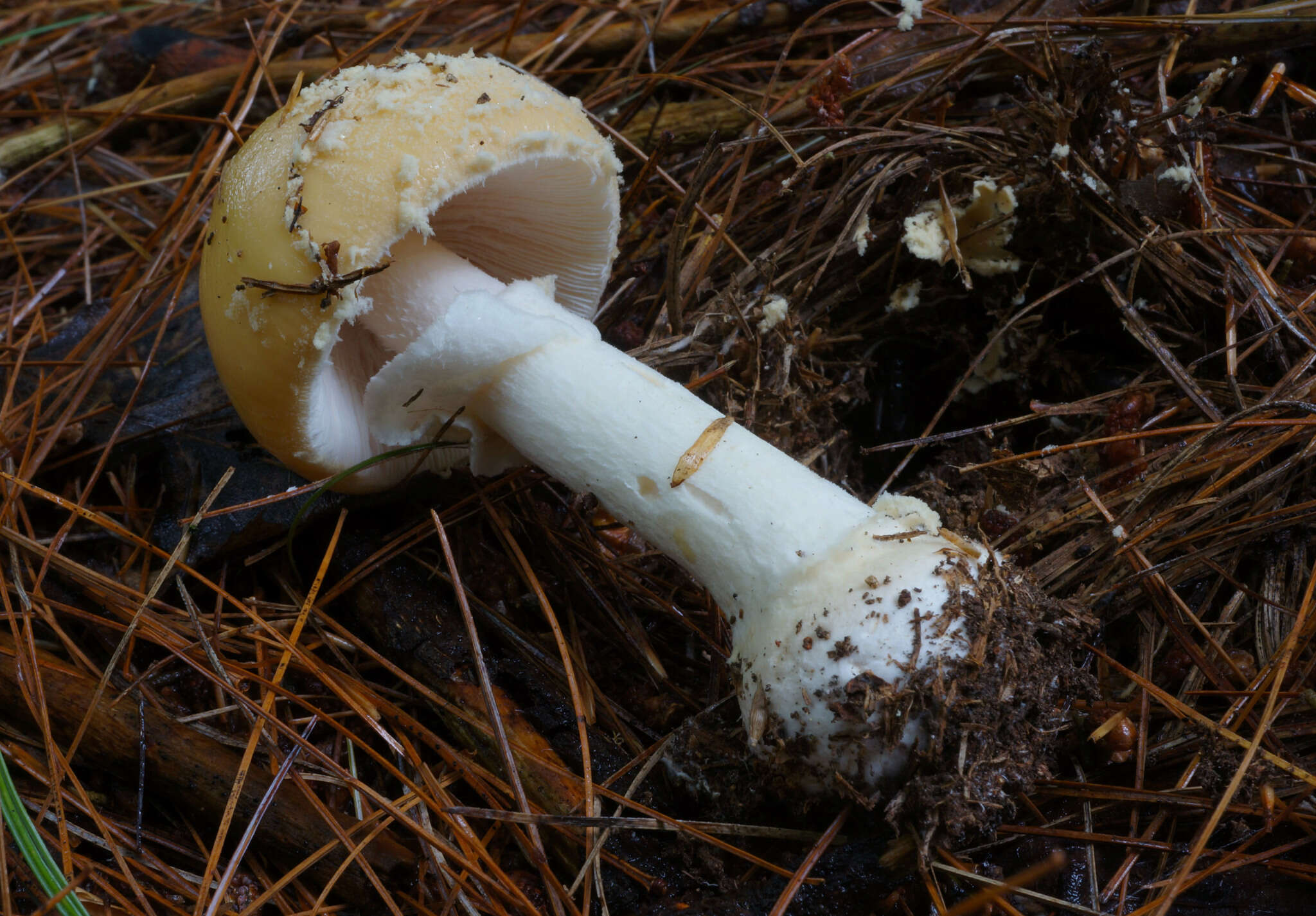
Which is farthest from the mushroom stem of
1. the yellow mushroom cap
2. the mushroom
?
the yellow mushroom cap

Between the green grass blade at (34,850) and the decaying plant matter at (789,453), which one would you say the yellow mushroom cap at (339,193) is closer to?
the decaying plant matter at (789,453)

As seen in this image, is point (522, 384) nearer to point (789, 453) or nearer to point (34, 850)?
point (789, 453)

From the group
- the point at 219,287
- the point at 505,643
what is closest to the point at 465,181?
the point at 219,287

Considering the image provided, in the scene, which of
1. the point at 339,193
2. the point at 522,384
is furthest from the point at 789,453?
the point at 339,193

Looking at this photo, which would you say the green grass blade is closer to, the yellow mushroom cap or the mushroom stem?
the yellow mushroom cap

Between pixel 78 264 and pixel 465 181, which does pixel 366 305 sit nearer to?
pixel 465 181

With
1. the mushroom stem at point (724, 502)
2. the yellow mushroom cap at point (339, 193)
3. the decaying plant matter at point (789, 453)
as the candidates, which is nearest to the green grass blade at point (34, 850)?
the decaying plant matter at point (789, 453)
